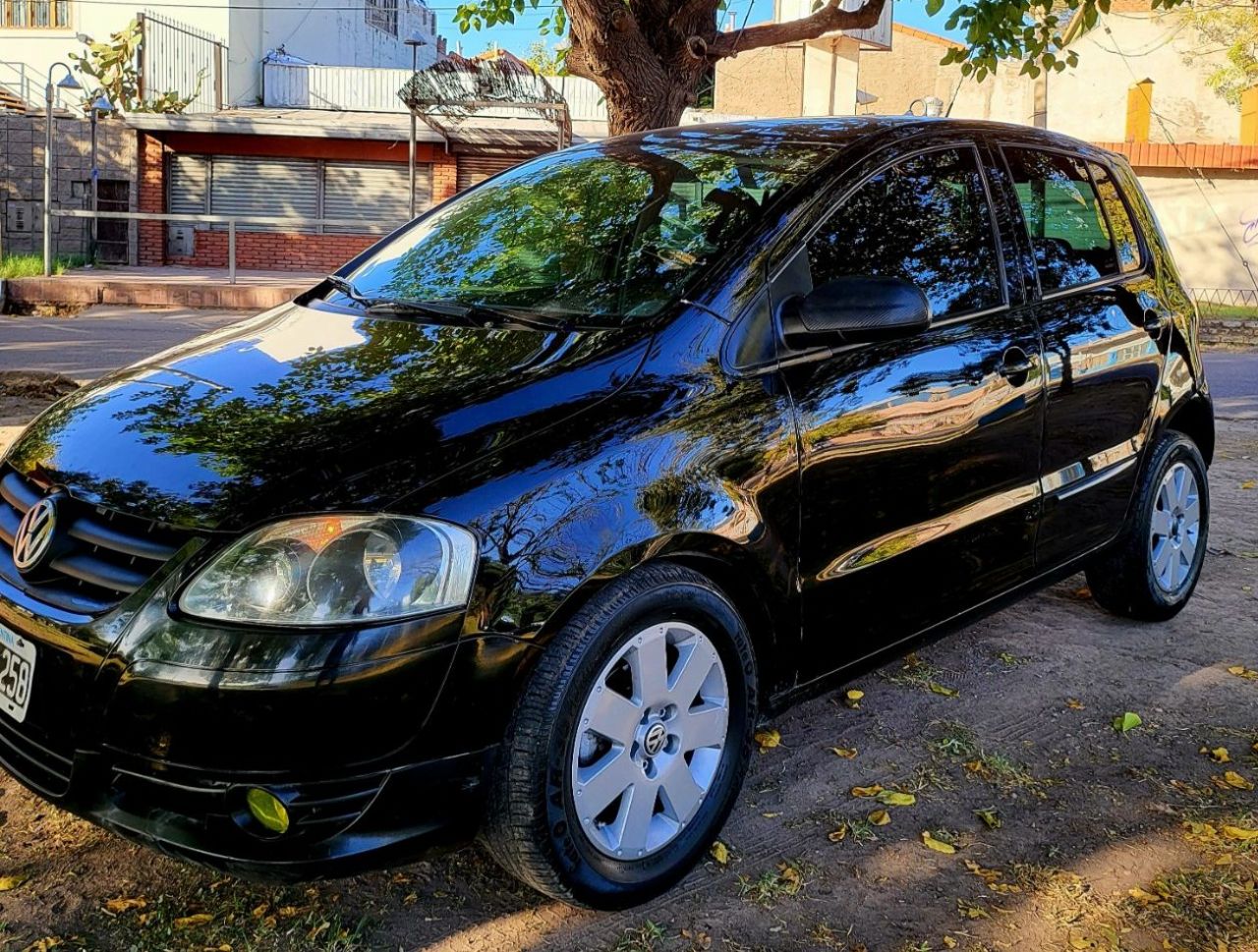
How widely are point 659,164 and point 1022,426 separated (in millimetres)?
1304

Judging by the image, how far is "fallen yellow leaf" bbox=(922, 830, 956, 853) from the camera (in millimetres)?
3149

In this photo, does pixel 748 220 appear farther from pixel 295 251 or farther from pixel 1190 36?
pixel 1190 36

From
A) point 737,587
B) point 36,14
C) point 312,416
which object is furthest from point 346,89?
point 737,587

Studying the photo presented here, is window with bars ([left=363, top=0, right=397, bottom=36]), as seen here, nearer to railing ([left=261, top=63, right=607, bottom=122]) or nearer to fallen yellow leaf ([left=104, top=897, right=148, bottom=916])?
railing ([left=261, top=63, right=607, bottom=122])

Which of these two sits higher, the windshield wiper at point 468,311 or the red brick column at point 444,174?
the red brick column at point 444,174

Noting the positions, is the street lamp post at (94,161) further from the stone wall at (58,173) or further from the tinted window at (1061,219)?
the tinted window at (1061,219)

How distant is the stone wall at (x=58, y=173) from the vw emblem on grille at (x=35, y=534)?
25633mm

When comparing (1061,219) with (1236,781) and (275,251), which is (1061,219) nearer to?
(1236,781)

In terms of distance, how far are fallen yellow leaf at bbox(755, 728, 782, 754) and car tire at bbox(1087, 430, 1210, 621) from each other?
1.43 m

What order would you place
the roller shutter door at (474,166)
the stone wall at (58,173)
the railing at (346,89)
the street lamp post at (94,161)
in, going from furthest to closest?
the railing at (346,89) < the roller shutter door at (474,166) < the stone wall at (58,173) < the street lamp post at (94,161)

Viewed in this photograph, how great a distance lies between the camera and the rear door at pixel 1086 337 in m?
3.95

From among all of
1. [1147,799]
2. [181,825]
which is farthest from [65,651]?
[1147,799]

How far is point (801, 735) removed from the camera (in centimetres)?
381

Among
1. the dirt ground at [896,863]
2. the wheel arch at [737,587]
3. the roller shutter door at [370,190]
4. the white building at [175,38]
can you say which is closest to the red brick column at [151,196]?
the white building at [175,38]
